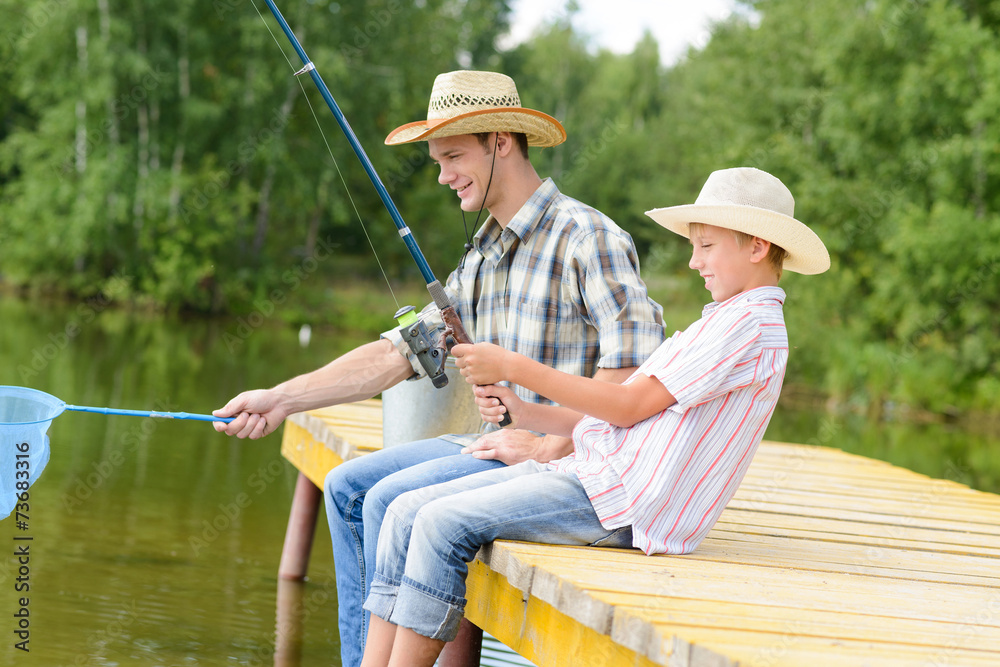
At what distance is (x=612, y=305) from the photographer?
2.50 metres

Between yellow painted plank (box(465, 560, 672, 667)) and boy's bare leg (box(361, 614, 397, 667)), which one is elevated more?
yellow painted plank (box(465, 560, 672, 667))

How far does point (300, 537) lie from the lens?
4.26 meters

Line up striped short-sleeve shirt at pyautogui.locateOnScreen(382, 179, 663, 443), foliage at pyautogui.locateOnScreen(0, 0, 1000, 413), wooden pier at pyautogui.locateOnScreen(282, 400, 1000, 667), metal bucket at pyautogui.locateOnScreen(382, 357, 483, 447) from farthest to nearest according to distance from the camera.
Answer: foliage at pyautogui.locateOnScreen(0, 0, 1000, 413) < metal bucket at pyautogui.locateOnScreen(382, 357, 483, 447) < striped short-sleeve shirt at pyautogui.locateOnScreen(382, 179, 663, 443) < wooden pier at pyautogui.locateOnScreen(282, 400, 1000, 667)

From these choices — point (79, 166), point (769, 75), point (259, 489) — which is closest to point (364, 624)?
point (259, 489)

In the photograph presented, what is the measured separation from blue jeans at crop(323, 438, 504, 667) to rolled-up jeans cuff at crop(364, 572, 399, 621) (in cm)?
30

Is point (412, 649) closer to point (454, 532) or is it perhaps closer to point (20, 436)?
point (454, 532)

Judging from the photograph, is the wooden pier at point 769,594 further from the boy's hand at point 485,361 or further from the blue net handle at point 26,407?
the blue net handle at point 26,407

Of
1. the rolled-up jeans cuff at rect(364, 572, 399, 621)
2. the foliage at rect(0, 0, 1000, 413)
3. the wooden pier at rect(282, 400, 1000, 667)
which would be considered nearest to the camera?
the wooden pier at rect(282, 400, 1000, 667)

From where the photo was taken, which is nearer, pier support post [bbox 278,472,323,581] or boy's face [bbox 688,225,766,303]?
boy's face [bbox 688,225,766,303]

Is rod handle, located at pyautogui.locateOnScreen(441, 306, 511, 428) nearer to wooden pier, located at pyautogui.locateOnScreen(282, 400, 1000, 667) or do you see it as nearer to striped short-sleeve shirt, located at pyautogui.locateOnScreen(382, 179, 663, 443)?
striped short-sleeve shirt, located at pyautogui.locateOnScreen(382, 179, 663, 443)

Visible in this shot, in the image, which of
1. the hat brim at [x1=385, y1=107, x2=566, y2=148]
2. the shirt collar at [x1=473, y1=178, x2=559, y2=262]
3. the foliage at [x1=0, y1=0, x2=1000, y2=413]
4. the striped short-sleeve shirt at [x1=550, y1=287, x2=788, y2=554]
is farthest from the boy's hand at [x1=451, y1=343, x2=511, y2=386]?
the foliage at [x1=0, y1=0, x2=1000, y2=413]

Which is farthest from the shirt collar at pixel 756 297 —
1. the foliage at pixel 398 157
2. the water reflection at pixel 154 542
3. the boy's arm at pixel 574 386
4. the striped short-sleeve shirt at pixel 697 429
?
the foliage at pixel 398 157

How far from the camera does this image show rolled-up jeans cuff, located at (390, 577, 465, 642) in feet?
6.71

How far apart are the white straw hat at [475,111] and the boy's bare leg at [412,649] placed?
118 centimetres
